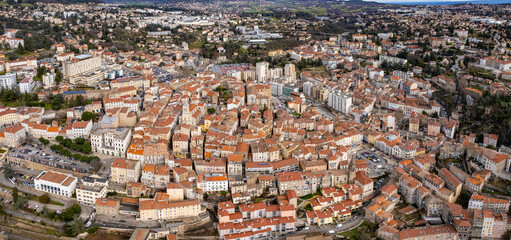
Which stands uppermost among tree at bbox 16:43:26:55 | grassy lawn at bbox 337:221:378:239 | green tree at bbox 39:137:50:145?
tree at bbox 16:43:26:55

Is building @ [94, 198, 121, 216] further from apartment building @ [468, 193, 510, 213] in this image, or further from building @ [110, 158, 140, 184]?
apartment building @ [468, 193, 510, 213]

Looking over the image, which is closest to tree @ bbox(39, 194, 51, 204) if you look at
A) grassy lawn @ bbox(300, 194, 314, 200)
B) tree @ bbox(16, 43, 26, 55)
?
grassy lawn @ bbox(300, 194, 314, 200)

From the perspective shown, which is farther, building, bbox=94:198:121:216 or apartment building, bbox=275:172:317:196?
apartment building, bbox=275:172:317:196

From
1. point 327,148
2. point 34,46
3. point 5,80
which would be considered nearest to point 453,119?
point 327,148

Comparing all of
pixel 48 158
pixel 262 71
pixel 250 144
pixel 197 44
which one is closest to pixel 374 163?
pixel 250 144

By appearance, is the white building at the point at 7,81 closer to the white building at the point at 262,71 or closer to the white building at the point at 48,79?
the white building at the point at 48,79

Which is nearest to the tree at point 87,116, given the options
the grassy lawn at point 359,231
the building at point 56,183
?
the building at point 56,183
